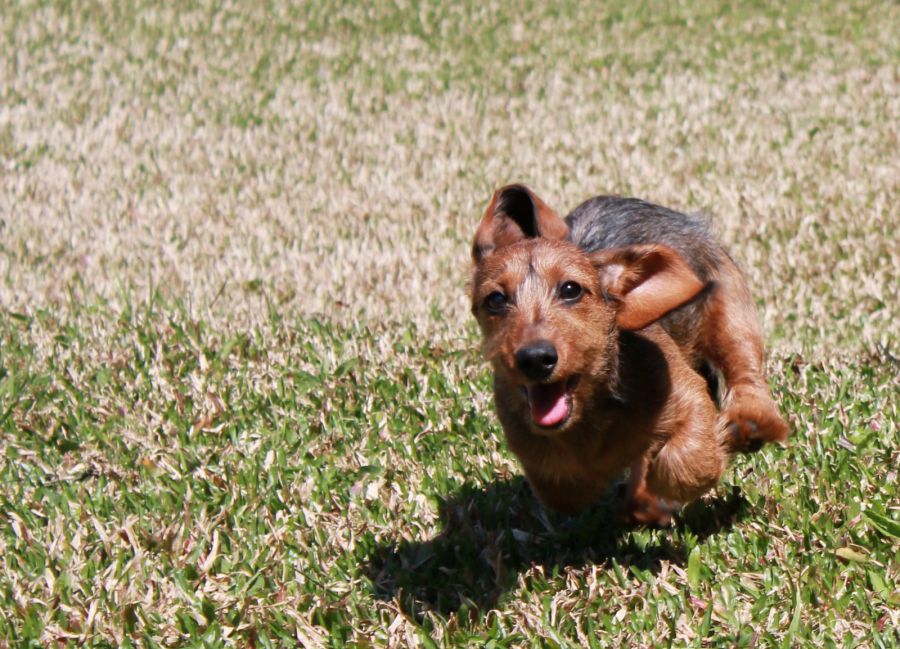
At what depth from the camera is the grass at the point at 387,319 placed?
407 cm

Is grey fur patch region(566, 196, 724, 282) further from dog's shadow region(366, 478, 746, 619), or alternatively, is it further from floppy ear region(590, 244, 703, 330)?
dog's shadow region(366, 478, 746, 619)

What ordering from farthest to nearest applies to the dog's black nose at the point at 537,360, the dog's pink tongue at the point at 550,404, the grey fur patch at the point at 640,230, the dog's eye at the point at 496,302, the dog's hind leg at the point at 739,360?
the grey fur patch at the point at 640,230, the dog's hind leg at the point at 739,360, the dog's eye at the point at 496,302, the dog's pink tongue at the point at 550,404, the dog's black nose at the point at 537,360

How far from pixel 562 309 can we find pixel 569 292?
77 millimetres

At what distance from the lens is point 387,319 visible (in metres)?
6.49

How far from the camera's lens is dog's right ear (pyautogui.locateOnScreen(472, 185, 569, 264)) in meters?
4.28

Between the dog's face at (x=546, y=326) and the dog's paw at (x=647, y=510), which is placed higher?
the dog's face at (x=546, y=326)

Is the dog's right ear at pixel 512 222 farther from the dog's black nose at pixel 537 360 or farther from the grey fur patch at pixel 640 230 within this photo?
the dog's black nose at pixel 537 360

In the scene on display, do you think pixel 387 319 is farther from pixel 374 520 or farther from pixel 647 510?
pixel 647 510

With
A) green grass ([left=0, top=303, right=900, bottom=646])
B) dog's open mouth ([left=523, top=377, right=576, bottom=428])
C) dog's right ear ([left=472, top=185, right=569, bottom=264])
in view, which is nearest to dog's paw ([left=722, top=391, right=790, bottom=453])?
green grass ([left=0, top=303, right=900, bottom=646])

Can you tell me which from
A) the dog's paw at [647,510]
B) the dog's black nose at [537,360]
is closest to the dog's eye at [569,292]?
the dog's black nose at [537,360]

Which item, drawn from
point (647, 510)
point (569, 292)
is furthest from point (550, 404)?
point (647, 510)

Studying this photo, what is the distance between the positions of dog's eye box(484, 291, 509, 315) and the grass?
932mm

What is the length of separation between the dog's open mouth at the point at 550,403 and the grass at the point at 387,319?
2.15 feet

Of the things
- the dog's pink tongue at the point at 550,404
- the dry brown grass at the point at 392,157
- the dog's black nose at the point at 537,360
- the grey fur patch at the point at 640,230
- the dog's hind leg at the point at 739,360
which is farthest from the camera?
the dry brown grass at the point at 392,157
